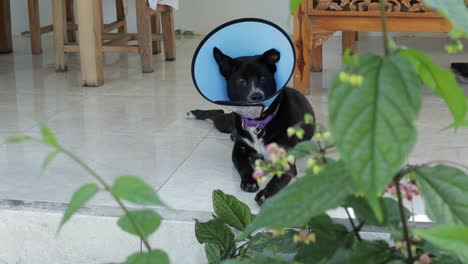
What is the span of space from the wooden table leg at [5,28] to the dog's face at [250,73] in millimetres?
2620

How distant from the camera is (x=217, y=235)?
5.49 feet

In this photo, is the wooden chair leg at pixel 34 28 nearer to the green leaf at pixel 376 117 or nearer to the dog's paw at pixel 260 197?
the dog's paw at pixel 260 197

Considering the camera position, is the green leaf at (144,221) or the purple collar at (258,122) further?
the purple collar at (258,122)

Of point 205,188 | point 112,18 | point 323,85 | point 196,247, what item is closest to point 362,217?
point 196,247

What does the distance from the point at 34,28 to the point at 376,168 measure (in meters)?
4.32

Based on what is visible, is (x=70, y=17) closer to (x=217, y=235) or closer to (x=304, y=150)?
(x=217, y=235)

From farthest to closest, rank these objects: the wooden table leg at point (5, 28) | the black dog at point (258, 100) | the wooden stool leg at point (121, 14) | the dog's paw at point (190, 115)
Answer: the wooden stool leg at point (121, 14) < the wooden table leg at point (5, 28) < the dog's paw at point (190, 115) < the black dog at point (258, 100)

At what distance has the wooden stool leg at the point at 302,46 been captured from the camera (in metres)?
3.42

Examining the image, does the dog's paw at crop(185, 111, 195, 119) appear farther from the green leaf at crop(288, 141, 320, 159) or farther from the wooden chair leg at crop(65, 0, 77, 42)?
the green leaf at crop(288, 141, 320, 159)

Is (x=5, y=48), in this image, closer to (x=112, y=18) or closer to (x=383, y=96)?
(x=112, y=18)

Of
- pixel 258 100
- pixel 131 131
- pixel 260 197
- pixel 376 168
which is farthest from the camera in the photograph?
pixel 131 131

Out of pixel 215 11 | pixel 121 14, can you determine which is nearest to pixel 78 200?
pixel 121 14

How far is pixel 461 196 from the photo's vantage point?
728 mm

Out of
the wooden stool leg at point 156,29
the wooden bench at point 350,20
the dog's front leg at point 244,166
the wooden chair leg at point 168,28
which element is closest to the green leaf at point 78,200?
the dog's front leg at point 244,166
